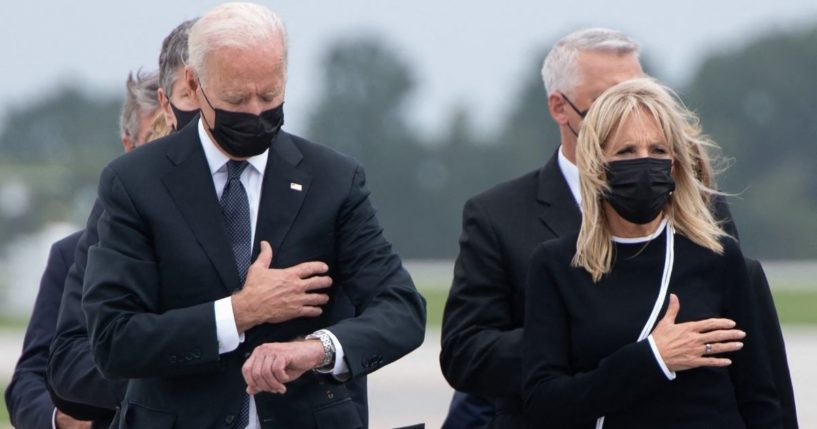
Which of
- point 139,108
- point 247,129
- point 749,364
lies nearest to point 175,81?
point 139,108

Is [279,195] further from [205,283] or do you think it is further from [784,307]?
[784,307]

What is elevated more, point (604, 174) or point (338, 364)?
point (604, 174)

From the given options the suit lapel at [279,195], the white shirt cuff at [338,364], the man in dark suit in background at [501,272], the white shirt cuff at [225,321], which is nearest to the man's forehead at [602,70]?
the man in dark suit in background at [501,272]

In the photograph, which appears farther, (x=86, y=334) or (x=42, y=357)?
(x=42, y=357)

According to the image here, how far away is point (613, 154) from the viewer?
476cm

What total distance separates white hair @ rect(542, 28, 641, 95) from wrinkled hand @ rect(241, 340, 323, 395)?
2032mm

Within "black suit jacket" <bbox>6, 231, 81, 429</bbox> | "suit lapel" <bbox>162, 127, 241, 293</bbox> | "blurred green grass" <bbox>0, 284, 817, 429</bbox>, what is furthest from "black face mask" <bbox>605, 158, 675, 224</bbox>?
"blurred green grass" <bbox>0, 284, 817, 429</bbox>

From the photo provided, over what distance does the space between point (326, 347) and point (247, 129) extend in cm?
62

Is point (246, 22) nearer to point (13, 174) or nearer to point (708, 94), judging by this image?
point (13, 174)

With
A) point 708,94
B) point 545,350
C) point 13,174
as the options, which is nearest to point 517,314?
point 545,350

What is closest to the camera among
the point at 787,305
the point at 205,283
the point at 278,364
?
the point at 278,364

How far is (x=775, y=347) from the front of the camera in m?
4.86

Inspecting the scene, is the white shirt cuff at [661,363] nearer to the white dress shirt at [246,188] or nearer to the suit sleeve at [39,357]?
the white dress shirt at [246,188]

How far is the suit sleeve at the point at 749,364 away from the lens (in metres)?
4.70
